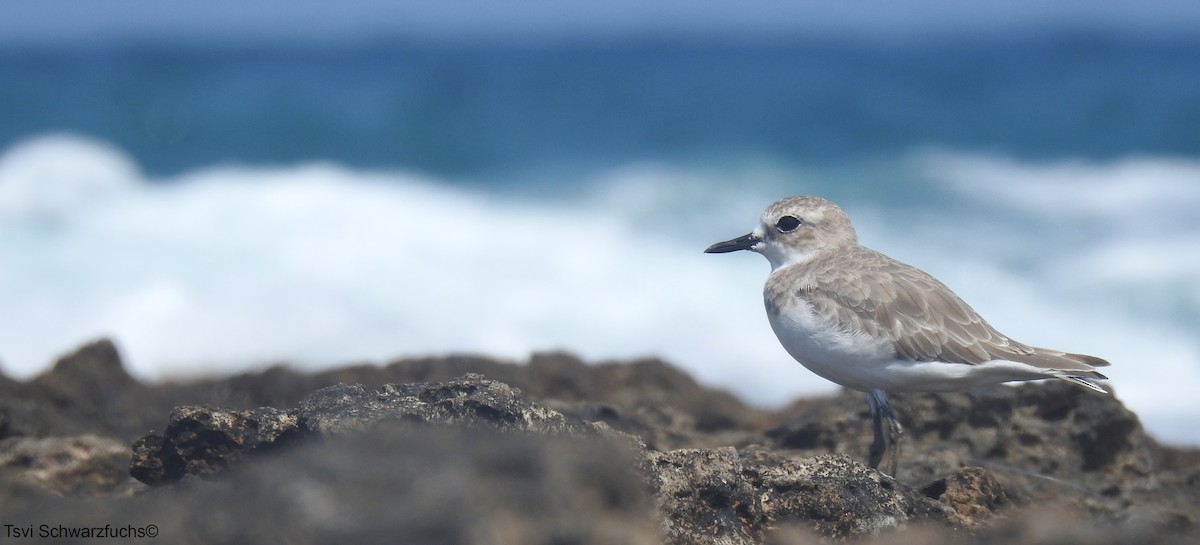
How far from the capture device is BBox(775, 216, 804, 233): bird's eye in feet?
21.6

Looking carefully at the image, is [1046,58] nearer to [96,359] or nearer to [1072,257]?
[1072,257]

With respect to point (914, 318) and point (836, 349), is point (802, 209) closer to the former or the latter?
point (914, 318)

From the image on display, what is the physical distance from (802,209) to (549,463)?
4202 mm

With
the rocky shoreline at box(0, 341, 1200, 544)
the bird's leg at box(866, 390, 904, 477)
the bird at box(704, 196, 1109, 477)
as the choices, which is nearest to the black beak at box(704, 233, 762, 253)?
the bird at box(704, 196, 1109, 477)

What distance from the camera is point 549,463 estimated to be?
269 centimetres

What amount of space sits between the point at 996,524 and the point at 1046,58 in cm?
2440

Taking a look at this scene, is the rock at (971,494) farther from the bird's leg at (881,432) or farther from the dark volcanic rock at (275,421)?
the dark volcanic rock at (275,421)

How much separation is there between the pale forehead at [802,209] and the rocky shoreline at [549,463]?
1032mm

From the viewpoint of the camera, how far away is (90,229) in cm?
1984

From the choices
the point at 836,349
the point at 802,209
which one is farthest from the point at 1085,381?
the point at 802,209

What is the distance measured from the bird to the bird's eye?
0.57 metres

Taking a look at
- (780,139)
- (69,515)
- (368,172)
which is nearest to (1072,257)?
(780,139)

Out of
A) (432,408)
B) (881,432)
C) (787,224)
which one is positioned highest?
(787,224)

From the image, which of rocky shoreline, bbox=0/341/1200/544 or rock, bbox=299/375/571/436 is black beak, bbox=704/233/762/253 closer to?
rocky shoreline, bbox=0/341/1200/544
